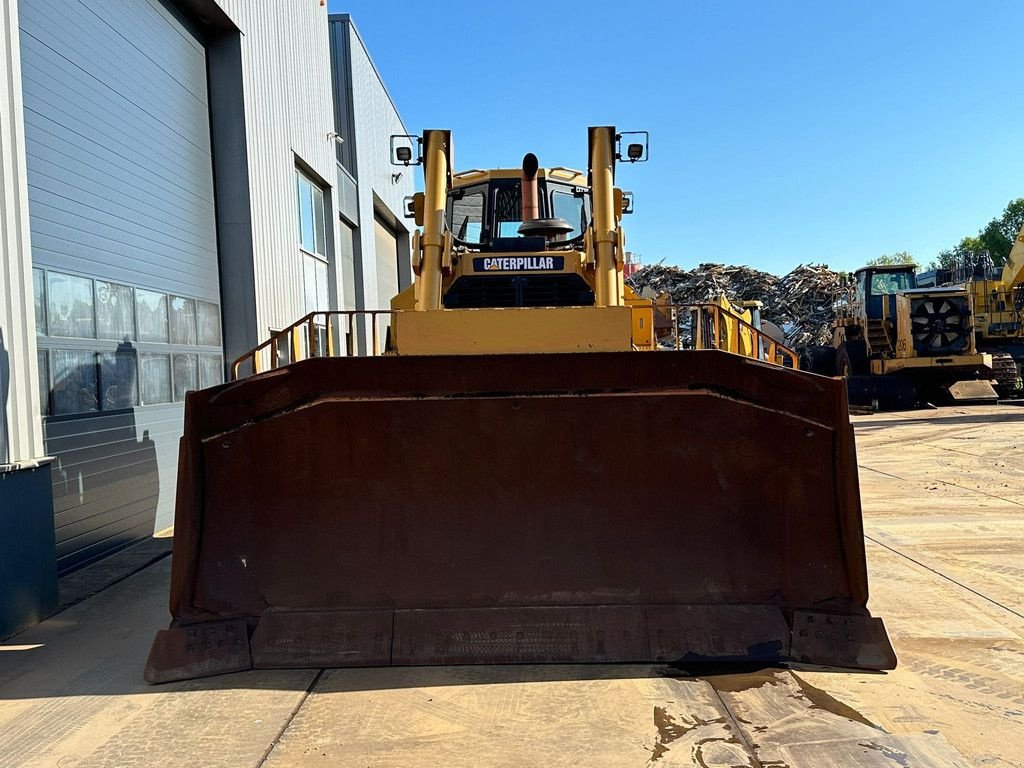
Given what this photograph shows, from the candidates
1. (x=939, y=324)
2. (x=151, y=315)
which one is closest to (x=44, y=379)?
(x=151, y=315)

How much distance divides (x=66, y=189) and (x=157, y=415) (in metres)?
2.68

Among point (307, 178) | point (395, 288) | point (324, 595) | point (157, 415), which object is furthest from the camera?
point (395, 288)

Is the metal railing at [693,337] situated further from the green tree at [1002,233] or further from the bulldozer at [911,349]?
the green tree at [1002,233]

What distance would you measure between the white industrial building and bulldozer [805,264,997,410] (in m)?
14.3

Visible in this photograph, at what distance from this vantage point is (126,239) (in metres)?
8.04

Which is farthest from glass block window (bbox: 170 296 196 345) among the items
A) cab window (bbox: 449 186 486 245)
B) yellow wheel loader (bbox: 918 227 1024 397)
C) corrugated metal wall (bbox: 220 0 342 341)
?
yellow wheel loader (bbox: 918 227 1024 397)

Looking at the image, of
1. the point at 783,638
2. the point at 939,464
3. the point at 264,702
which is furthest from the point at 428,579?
the point at 939,464

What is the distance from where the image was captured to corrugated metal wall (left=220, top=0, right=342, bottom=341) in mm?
10945

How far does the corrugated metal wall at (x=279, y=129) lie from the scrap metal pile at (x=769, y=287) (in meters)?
20.3

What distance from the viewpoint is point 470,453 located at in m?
4.10

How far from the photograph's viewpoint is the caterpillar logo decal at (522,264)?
20.2ft

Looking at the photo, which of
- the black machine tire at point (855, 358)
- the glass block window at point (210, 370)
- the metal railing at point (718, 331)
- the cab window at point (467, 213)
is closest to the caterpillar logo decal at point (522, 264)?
the metal railing at point (718, 331)

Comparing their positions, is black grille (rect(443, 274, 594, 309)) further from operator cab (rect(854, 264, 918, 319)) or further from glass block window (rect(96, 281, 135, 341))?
operator cab (rect(854, 264, 918, 319))

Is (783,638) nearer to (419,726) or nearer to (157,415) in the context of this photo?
(419,726)
